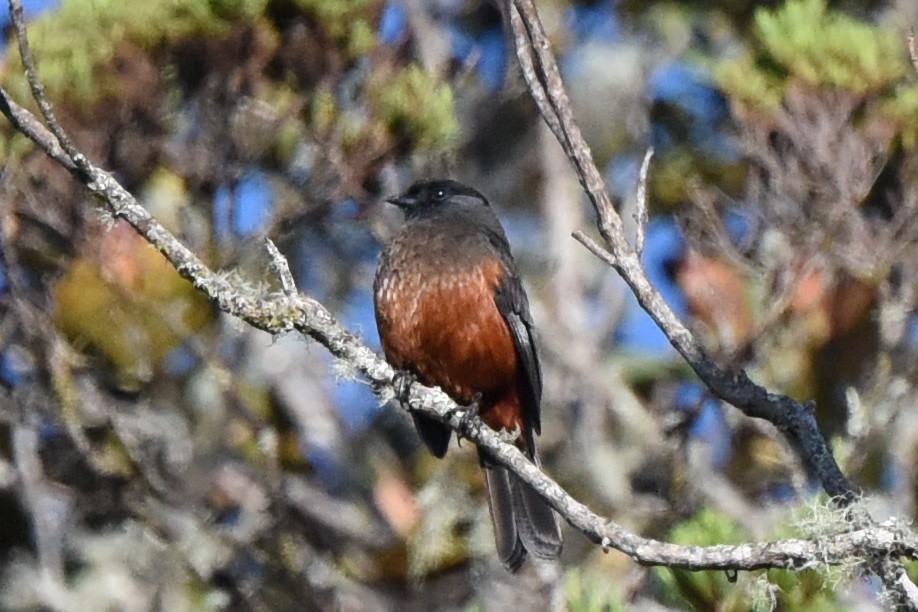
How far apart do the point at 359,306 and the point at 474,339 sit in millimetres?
2458

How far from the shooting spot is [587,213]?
830 centimetres

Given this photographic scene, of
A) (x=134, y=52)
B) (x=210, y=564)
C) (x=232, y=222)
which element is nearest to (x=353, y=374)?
(x=232, y=222)

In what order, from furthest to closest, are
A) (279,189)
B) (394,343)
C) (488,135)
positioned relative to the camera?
(488,135) → (279,189) → (394,343)

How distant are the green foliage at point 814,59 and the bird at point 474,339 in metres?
1.14

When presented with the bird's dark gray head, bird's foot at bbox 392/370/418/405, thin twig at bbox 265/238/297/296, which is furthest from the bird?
thin twig at bbox 265/238/297/296

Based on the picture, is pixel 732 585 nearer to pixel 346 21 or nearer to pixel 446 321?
pixel 446 321

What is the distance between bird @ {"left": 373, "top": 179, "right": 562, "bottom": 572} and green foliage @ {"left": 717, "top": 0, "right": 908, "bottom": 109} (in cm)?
114

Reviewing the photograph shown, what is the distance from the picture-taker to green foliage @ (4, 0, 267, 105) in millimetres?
5609

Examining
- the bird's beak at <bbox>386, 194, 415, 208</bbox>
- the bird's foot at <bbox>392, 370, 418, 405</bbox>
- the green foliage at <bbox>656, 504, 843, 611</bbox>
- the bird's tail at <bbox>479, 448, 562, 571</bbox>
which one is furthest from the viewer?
the bird's beak at <bbox>386, 194, 415, 208</bbox>

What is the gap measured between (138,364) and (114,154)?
100cm

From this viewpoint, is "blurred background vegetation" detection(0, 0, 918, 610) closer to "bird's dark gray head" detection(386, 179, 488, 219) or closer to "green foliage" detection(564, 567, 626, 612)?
"bird's dark gray head" detection(386, 179, 488, 219)

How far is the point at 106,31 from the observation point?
5695 millimetres

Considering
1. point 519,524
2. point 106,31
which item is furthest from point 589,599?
point 106,31

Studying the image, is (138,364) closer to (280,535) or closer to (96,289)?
(96,289)
